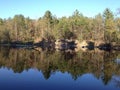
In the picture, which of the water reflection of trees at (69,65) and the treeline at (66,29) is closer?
the water reflection of trees at (69,65)

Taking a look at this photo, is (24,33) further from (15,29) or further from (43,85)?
(43,85)

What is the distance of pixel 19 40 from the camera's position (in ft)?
468

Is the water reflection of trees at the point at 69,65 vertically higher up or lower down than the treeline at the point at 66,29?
lower down

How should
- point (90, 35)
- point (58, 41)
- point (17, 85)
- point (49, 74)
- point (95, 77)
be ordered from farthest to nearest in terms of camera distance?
point (90, 35) < point (58, 41) < point (49, 74) < point (95, 77) < point (17, 85)

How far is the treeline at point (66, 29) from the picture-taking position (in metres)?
120

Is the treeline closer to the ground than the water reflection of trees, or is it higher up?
higher up

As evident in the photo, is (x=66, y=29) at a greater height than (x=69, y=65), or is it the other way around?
(x=66, y=29)

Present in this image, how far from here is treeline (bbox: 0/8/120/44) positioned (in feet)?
393

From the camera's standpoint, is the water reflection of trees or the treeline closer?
the water reflection of trees

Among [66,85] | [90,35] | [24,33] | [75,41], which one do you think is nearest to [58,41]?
[75,41]

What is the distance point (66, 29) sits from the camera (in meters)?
133

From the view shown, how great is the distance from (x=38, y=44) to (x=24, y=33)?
24.7 meters

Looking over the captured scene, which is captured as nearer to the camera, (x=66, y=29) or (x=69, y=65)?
(x=69, y=65)

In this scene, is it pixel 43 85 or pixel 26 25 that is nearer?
pixel 43 85
